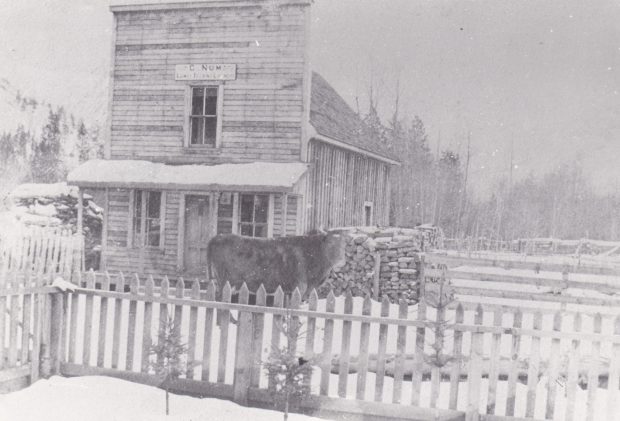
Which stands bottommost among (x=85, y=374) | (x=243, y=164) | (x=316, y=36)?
(x=85, y=374)

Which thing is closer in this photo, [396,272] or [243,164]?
[396,272]

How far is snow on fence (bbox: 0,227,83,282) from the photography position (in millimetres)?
12234

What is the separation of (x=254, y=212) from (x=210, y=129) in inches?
115

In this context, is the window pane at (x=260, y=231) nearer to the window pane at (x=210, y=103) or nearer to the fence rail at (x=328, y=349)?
the window pane at (x=210, y=103)

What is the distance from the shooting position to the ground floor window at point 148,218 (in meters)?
13.2

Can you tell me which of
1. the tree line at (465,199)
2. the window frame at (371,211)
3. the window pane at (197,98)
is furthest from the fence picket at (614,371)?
the tree line at (465,199)

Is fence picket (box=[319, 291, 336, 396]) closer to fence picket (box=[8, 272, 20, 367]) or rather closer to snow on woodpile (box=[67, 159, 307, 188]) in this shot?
fence picket (box=[8, 272, 20, 367])

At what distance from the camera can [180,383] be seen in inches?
204

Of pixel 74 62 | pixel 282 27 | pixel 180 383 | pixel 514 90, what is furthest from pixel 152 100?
pixel 180 383

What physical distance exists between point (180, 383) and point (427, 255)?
7.92m

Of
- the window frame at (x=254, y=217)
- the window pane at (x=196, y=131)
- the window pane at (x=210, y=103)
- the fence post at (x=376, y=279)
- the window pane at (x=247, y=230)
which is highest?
the window pane at (x=210, y=103)

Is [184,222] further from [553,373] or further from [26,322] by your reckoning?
[553,373]

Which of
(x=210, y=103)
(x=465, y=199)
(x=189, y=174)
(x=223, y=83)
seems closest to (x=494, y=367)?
(x=189, y=174)

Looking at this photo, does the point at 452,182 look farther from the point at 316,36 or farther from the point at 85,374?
the point at 85,374
